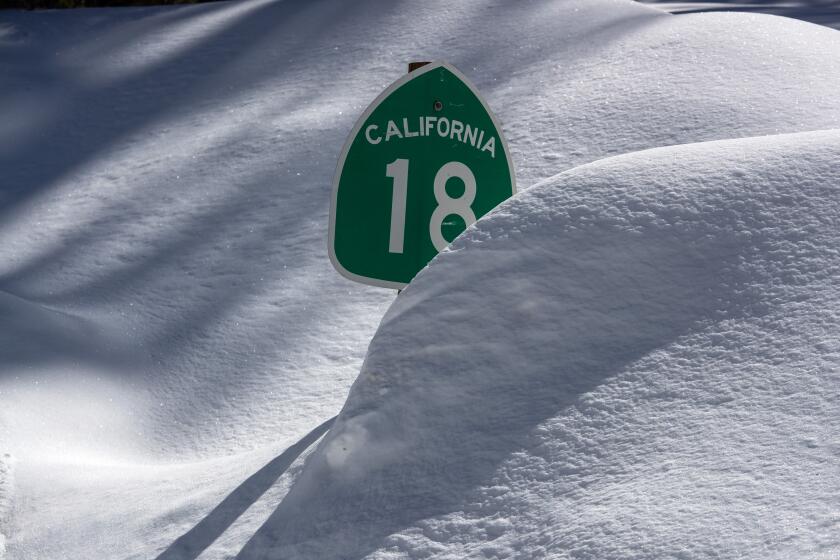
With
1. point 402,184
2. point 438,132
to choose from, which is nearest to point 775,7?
point 438,132

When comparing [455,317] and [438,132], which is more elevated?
[438,132]

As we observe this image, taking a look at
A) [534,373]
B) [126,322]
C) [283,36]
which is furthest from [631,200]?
[283,36]

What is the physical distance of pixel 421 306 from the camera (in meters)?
2.02

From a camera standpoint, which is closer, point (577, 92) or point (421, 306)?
point (421, 306)

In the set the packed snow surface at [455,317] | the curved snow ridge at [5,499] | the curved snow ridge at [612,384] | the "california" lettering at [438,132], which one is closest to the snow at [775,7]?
the packed snow surface at [455,317]

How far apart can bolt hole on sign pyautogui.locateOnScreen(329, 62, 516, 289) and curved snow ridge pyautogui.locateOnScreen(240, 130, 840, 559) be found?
0.42 m

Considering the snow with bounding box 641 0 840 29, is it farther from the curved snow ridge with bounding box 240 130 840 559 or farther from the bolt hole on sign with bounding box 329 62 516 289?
the curved snow ridge with bounding box 240 130 840 559

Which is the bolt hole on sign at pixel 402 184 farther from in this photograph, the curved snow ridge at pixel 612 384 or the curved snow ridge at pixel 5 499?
the curved snow ridge at pixel 5 499

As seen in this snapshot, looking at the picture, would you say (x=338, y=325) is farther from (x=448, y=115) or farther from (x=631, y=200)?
(x=631, y=200)

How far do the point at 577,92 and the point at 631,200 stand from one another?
8.12 feet

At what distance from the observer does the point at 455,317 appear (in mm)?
1967

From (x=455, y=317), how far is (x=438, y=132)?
738 mm

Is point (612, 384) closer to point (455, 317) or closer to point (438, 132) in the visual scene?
point (455, 317)

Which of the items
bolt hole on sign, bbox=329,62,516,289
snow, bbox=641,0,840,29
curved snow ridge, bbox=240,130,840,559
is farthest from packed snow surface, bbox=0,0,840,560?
snow, bbox=641,0,840,29
